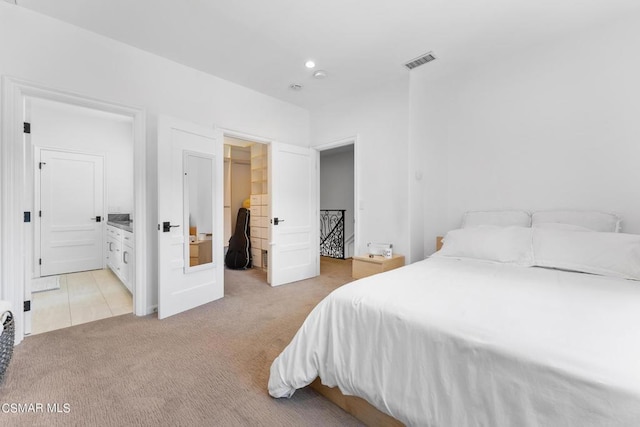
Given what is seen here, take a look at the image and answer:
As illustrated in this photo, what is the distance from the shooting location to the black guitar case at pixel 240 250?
4.91m

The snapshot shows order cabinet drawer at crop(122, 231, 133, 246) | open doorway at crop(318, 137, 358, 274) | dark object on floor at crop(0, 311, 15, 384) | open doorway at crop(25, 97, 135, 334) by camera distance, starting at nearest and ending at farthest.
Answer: dark object on floor at crop(0, 311, 15, 384), cabinet drawer at crop(122, 231, 133, 246), open doorway at crop(25, 97, 135, 334), open doorway at crop(318, 137, 358, 274)

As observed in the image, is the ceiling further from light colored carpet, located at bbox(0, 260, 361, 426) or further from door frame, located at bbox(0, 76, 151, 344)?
light colored carpet, located at bbox(0, 260, 361, 426)

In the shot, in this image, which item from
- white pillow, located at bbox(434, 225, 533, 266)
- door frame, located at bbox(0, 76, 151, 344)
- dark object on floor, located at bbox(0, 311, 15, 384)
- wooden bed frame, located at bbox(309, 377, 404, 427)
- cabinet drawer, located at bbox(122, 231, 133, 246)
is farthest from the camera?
cabinet drawer, located at bbox(122, 231, 133, 246)

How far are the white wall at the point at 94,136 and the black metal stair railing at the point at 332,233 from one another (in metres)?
4.02

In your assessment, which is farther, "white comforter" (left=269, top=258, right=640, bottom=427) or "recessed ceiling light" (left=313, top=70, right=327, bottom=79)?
"recessed ceiling light" (left=313, top=70, right=327, bottom=79)

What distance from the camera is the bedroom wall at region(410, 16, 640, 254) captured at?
2.34m

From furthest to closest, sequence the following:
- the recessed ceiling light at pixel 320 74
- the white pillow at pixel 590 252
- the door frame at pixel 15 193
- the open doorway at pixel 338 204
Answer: the open doorway at pixel 338 204, the recessed ceiling light at pixel 320 74, the door frame at pixel 15 193, the white pillow at pixel 590 252

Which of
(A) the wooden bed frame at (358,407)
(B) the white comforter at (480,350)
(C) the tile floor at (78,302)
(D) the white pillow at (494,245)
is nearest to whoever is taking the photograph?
(B) the white comforter at (480,350)

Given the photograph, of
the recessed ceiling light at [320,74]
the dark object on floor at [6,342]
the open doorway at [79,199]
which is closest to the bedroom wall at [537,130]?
the recessed ceiling light at [320,74]

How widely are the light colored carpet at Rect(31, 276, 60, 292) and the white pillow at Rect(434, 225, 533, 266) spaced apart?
4854 millimetres

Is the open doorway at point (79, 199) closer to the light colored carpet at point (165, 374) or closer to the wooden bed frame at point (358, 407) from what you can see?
the light colored carpet at point (165, 374)

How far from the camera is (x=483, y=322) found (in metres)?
1.09

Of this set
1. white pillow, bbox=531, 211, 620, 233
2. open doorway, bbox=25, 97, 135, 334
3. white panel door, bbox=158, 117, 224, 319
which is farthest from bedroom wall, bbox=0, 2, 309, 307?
white pillow, bbox=531, 211, 620, 233

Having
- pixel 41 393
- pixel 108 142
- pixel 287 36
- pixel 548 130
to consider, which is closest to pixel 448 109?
pixel 548 130
